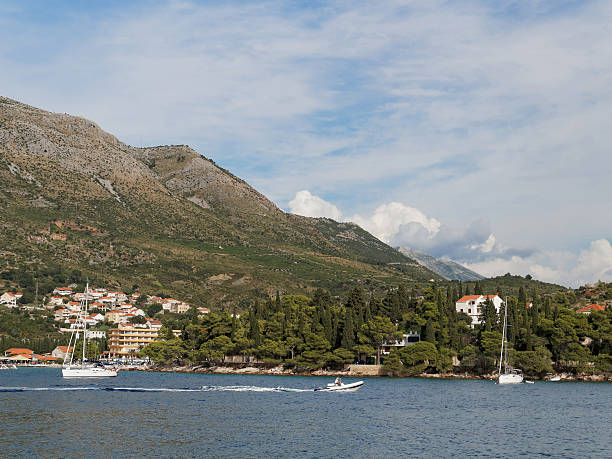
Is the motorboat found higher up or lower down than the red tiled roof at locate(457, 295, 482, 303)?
lower down

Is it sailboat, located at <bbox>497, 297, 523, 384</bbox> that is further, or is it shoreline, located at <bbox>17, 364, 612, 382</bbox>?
shoreline, located at <bbox>17, 364, 612, 382</bbox>

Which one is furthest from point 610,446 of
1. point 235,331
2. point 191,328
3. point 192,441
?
point 191,328

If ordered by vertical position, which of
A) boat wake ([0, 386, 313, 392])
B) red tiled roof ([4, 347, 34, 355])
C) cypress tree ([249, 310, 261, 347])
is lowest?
red tiled roof ([4, 347, 34, 355])

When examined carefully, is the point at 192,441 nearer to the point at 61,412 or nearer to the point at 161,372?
the point at 61,412

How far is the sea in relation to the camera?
2110 inches

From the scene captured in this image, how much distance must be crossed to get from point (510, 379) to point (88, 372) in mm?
80128

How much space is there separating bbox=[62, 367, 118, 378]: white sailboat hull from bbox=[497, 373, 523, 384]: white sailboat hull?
2958 inches

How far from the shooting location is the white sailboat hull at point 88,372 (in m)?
131

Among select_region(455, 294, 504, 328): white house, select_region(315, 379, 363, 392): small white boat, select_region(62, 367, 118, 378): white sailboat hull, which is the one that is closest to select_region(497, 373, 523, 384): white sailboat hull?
select_region(315, 379, 363, 392): small white boat

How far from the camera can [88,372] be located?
13350 centimetres

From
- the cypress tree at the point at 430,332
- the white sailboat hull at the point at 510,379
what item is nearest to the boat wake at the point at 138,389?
the white sailboat hull at the point at 510,379

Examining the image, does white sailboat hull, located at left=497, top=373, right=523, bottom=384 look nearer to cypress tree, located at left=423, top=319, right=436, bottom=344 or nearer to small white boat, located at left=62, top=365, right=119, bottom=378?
cypress tree, located at left=423, top=319, right=436, bottom=344

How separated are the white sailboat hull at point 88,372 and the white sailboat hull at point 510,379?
246 ft

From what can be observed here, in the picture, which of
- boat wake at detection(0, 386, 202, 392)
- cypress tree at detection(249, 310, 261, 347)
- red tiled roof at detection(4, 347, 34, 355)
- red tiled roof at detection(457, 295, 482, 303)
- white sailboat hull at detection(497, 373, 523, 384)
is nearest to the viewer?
boat wake at detection(0, 386, 202, 392)
